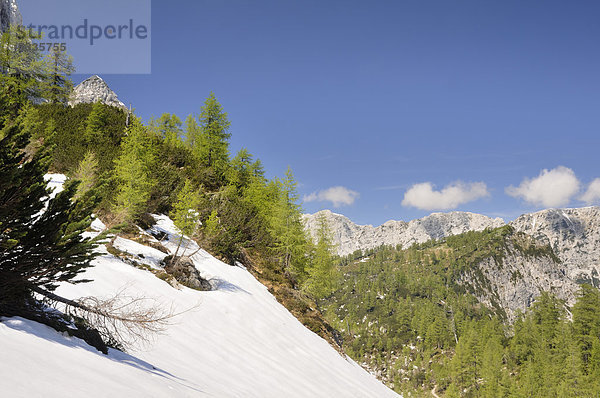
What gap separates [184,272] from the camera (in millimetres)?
12453

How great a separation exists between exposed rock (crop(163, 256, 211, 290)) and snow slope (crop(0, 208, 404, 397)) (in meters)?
0.48

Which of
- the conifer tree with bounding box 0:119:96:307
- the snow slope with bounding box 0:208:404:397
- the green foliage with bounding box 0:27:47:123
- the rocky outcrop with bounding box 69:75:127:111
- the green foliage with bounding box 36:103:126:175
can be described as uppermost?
the rocky outcrop with bounding box 69:75:127:111

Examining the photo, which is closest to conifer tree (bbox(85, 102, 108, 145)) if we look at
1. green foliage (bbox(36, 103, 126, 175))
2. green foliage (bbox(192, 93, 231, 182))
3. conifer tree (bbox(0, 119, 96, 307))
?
green foliage (bbox(36, 103, 126, 175))

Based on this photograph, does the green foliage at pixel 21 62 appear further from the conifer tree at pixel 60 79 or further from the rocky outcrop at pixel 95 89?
the rocky outcrop at pixel 95 89

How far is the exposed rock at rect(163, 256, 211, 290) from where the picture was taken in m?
12.2

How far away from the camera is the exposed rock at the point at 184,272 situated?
40.0ft

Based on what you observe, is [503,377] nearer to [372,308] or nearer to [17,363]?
[17,363]

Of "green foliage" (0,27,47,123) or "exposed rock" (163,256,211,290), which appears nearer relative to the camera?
"exposed rock" (163,256,211,290)

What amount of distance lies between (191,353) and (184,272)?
555 centimetres

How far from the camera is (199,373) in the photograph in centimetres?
636

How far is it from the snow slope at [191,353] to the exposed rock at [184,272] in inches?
18.8

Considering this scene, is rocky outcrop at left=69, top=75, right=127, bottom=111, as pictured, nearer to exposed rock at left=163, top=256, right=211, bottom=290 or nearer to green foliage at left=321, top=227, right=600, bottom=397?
green foliage at left=321, top=227, right=600, bottom=397

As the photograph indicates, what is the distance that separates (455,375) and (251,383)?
9398 cm

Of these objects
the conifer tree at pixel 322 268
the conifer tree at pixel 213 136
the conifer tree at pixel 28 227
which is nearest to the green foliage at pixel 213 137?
the conifer tree at pixel 213 136
